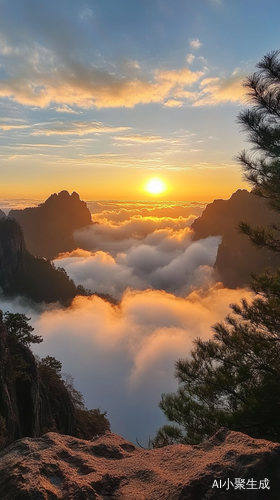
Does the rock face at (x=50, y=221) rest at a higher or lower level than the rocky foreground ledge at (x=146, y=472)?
higher

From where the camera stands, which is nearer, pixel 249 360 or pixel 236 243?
pixel 249 360

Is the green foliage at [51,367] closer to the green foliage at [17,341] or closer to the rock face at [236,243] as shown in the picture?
the green foliage at [17,341]

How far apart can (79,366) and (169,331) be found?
37966 mm

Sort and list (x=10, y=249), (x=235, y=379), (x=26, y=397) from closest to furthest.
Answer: (x=235, y=379) → (x=26, y=397) → (x=10, y=249)

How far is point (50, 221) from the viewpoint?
17212 centimetres

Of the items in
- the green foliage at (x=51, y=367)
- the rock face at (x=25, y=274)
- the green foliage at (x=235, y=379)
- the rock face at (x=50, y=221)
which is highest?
the rock face at (x=50, y=221)

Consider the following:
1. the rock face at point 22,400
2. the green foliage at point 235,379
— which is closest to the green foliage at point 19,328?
the rock face at point 22,400

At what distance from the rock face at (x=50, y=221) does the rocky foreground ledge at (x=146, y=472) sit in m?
175

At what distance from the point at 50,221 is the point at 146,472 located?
7038 inches

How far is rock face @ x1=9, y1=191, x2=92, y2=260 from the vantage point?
556 ft

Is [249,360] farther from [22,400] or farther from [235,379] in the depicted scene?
[22,400]

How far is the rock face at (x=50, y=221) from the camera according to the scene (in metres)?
170

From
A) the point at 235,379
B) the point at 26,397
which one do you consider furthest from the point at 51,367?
the point at 235,379

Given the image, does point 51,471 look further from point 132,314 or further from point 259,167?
point 132,314
